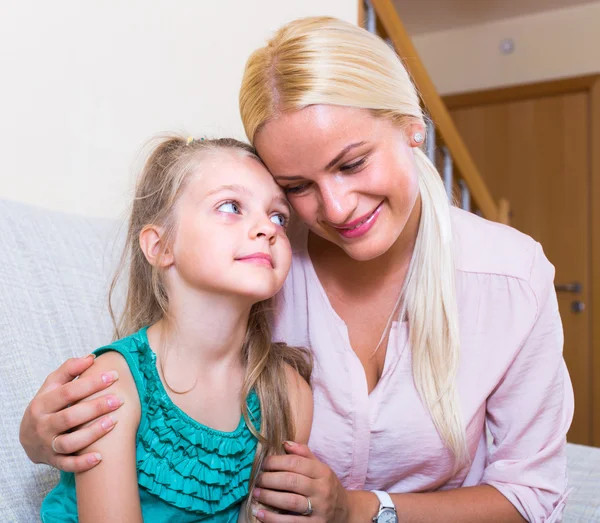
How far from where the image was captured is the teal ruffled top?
3.35ft

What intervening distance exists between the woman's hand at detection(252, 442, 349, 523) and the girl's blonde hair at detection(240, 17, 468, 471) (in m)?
0.27

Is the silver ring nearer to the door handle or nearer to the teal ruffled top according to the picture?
the teal ruffled top

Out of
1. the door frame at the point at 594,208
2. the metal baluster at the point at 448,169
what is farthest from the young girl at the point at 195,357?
the door frame at the point at 594,208

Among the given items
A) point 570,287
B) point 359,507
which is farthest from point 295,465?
point 570,287

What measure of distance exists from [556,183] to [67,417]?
4.10m

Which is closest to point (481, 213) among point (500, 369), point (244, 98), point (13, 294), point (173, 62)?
point (173, 62)

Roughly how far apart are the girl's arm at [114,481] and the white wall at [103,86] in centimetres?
82

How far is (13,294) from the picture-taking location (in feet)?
3.88

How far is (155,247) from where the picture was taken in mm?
1146

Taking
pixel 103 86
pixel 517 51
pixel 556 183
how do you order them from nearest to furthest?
1. pixel 103 86
2. pixel 556 183
3. pixel 517 51

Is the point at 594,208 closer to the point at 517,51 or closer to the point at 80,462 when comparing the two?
the point at 517,51

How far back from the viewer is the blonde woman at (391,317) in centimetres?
108

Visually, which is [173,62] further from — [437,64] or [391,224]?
[437,64]

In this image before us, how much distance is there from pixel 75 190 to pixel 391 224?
2.97 feet
